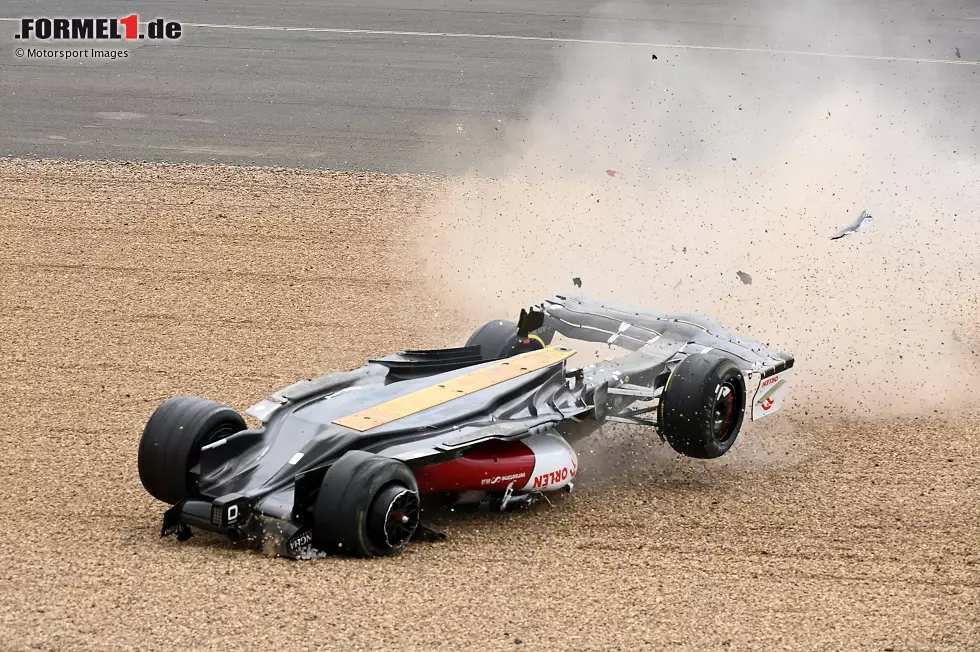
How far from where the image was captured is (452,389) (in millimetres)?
7625

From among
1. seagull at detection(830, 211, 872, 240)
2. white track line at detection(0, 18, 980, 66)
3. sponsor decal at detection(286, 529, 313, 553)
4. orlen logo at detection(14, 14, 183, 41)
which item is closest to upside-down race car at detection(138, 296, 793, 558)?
sponsor decal at detection(286, 529, 313, 553)

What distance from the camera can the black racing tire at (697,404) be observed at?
779cm

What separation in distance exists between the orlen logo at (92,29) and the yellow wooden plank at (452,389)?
60.9 ft

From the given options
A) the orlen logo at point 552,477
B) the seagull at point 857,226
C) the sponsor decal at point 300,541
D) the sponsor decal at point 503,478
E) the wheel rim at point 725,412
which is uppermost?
the seagull at point 857,226

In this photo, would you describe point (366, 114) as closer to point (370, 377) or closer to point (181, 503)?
point (370, 377)

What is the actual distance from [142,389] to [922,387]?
6.18 m

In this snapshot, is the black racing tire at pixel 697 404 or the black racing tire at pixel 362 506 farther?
the black racing tire at pixel 697 404

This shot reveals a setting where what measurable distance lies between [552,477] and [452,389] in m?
0.82

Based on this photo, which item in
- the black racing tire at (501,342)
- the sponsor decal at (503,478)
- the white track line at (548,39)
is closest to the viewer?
the sponsor decal at (503,478)

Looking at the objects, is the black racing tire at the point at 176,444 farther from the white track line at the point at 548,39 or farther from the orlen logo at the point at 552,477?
the white track line at the point at 548,39

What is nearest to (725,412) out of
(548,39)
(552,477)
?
(552,477)

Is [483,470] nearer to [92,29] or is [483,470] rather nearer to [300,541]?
[300,541]

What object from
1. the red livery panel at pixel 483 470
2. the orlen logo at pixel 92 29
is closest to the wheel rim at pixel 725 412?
the red livery panel at pixel 483 470

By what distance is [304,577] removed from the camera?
6211 millimetres
